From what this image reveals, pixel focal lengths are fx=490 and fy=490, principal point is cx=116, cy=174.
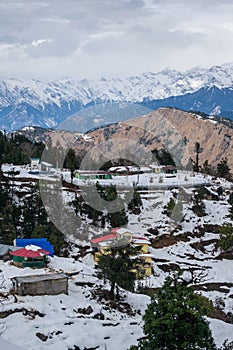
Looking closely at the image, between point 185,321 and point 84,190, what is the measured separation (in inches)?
1708

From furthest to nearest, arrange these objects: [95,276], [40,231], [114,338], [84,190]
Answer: [84,190] < [40,231] < [95,276] < [114,338]

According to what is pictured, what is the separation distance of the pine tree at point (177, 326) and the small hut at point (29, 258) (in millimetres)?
12515

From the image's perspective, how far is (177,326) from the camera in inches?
673

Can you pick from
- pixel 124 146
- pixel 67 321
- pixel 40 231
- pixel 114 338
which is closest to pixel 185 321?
pixel 114 338

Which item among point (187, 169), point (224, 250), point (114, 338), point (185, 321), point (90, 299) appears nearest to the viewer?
point (185, 321)

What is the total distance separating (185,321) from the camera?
1720cm

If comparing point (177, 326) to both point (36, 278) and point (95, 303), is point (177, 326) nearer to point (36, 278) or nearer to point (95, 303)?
point (95, 303)

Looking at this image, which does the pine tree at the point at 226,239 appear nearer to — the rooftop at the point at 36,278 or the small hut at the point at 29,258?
the small hut at the point at 29,258

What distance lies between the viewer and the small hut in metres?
28.6

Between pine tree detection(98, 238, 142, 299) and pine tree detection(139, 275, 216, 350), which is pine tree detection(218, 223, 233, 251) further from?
pine tree detection(139, 275, 216, 350)

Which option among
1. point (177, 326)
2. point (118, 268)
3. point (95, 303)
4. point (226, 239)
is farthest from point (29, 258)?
point (226, 239)

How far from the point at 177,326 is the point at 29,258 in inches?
537

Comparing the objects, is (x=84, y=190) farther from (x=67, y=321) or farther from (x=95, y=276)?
(x=67, y=321)

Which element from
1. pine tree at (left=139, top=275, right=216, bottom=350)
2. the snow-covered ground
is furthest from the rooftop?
pine tree at (left=139, top=275, right=216, bottom=350)
